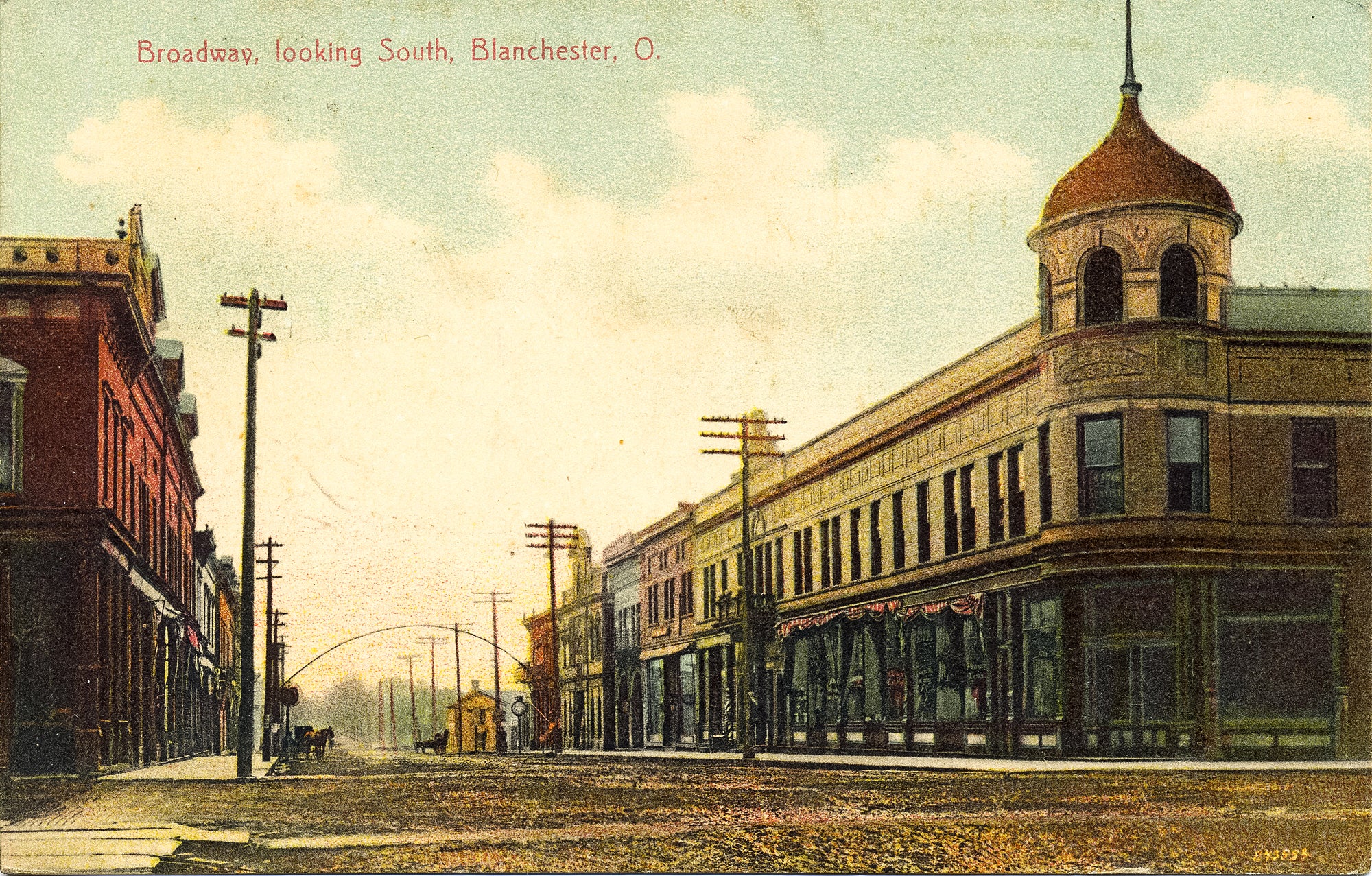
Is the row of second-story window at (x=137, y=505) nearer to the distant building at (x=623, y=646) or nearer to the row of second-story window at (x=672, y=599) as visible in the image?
the row of second-story window at (x=672, y=599)

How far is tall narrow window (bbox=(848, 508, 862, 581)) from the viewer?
4372 cm

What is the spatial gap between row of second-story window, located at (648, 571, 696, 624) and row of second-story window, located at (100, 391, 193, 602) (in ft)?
57.8

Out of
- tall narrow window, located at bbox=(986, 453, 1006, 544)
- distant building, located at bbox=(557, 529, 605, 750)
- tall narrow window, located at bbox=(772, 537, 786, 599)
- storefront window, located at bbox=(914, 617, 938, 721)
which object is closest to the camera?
tall narrow window, located at bbox=(986, 453, 1006, 544)

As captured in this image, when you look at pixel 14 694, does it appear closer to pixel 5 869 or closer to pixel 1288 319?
pixel 5 869

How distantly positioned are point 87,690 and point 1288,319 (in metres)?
22.0

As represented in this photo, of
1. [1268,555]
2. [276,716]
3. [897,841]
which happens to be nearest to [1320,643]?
[1268,555]

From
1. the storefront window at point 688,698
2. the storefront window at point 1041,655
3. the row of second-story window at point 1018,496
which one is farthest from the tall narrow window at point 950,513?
the storefront window at point 688,698

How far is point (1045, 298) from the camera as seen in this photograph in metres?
32.2

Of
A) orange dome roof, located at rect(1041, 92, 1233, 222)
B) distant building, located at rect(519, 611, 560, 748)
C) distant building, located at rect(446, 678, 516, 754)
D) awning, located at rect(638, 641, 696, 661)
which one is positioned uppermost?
orange dome roof, located at rect(1041, 92, 1233, 222)

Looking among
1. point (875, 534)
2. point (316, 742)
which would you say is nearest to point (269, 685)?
point (316, 742)

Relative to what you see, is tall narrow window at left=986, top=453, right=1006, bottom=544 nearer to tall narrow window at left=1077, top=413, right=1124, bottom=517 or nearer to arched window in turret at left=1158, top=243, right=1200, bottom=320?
tall narrow window at left=1077, top=413, right=1124, bottom=517

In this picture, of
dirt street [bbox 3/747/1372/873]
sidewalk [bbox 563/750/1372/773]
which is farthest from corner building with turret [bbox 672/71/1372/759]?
dirt street [bbox 3/747/1372/873]

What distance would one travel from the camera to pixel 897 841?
14391 millimetres

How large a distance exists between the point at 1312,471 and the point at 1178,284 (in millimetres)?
4135
